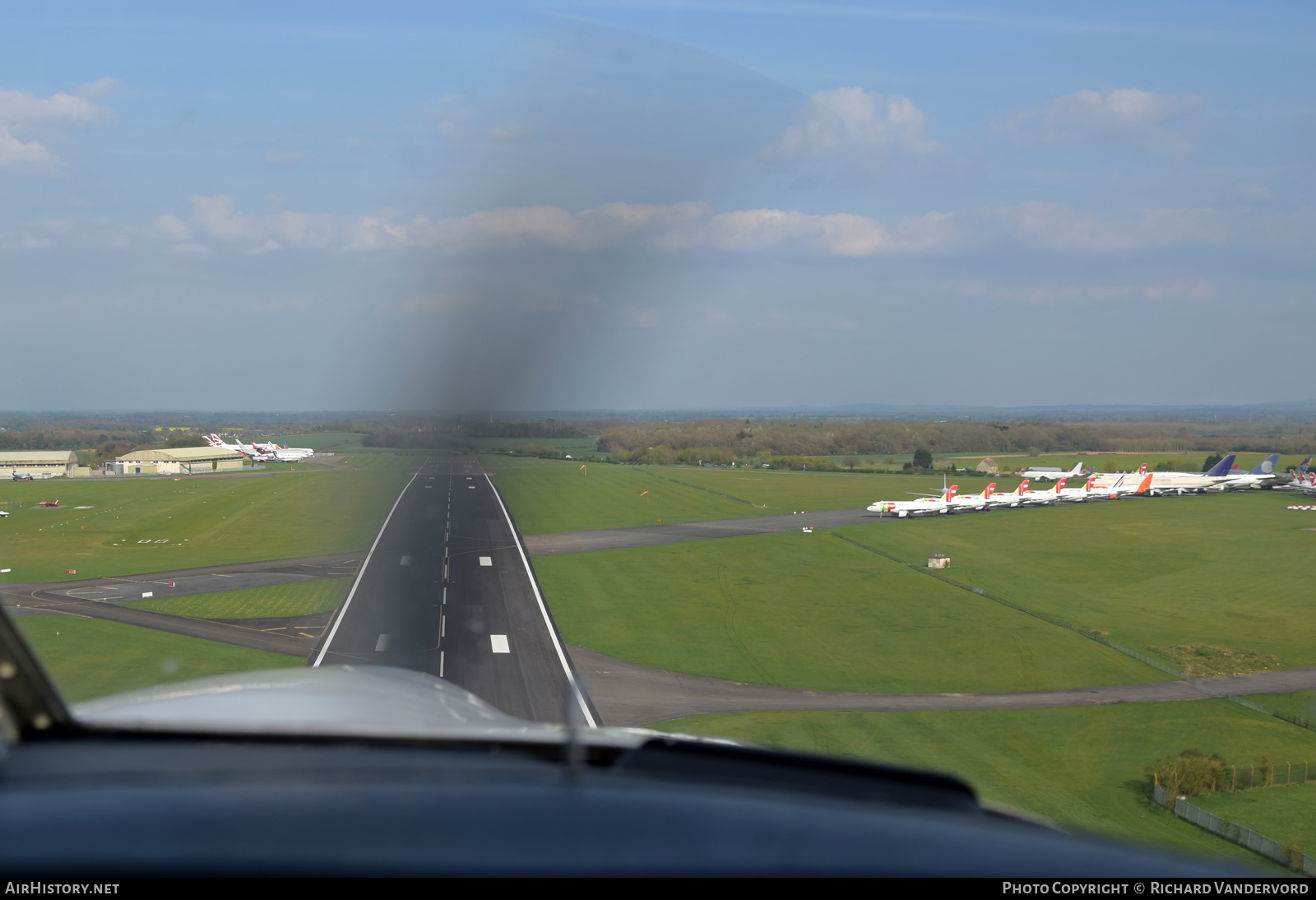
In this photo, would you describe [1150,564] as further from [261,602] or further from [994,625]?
[261,602]

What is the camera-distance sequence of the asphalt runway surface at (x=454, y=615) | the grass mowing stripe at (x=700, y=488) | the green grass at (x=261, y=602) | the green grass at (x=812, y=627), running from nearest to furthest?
the asphalt runway surface at (x=454, y=615) → the green grass at (x=261, y=602) → the green grass at (x=812, y=627) → the grass mowing stripe at (x=700, y=488)

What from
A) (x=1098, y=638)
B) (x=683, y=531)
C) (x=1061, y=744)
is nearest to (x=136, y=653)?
(x=1061, y=744)

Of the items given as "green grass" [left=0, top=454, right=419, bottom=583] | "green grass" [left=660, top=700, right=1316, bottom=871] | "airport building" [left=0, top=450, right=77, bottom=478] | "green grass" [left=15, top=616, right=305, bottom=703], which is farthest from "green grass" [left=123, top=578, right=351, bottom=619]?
"green grass" [left=660, top=700, right=1316, bottom=871]

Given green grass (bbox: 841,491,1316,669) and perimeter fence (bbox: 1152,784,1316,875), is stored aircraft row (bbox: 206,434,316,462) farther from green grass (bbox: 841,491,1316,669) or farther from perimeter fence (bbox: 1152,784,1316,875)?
perimeter fence (bbox: 1152,784,1316,875)

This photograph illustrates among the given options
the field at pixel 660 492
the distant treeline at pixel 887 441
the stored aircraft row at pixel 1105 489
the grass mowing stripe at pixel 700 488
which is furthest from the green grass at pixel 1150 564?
the distant treeline at pixel 887 441

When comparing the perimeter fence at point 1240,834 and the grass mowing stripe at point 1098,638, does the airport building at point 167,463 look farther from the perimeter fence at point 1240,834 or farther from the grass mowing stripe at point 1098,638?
the grass mowing stripe at point 1098,638

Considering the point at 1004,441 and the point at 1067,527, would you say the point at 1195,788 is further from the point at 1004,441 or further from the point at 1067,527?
the point at 1004,441
